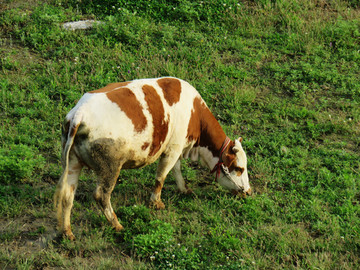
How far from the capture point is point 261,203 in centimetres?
723

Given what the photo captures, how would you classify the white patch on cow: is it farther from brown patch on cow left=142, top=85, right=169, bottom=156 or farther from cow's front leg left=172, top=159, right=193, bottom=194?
brown patch on cow left=142, top=85, right=169, bottom=156

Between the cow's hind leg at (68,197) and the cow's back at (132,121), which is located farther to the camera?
the cow's hind leg at (68,197)

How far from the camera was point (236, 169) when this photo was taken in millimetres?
7438

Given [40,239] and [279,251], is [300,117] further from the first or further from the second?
[40,239]

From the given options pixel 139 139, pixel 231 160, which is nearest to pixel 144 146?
pixel 139 139

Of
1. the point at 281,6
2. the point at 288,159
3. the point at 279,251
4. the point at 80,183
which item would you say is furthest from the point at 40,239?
the point at 281,6

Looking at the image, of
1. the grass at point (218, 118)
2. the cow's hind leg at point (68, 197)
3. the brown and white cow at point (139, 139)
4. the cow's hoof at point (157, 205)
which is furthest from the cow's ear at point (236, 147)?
the cow's hind leg at point (68, 197)

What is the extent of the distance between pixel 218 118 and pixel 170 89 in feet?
8.26

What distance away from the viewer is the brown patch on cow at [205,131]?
7301mm

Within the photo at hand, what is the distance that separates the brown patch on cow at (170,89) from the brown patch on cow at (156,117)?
179mm

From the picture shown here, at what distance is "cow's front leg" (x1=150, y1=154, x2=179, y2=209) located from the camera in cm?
711

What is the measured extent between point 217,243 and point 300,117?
373 cm

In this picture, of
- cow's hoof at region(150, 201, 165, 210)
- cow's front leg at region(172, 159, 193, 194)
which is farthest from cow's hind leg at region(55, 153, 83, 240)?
cow's front leg at region(172, 159, 193, 194)

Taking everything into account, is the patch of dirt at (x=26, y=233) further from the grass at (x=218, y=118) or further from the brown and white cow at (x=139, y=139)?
the brown and white cow at (x=139, y=139)
